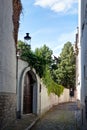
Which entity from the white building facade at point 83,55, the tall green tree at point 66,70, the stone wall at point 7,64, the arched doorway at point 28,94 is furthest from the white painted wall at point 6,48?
the tall green tree at point 66,70

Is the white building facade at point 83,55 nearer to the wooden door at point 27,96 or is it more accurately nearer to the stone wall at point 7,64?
the stone wall at point 7,64

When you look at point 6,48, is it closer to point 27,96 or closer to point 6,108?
point 6,108

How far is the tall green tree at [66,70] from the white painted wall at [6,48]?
43.1 metres

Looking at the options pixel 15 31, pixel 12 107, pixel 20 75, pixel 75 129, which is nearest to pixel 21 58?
pixel 20 75

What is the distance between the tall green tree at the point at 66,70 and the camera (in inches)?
2354

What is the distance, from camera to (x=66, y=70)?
201ft

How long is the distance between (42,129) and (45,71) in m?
8.48

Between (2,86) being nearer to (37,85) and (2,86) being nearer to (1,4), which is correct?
(1,4)

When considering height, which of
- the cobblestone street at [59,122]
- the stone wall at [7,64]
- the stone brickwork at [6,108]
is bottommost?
the cobblestone street at [59,122]

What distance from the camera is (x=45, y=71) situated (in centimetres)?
2356

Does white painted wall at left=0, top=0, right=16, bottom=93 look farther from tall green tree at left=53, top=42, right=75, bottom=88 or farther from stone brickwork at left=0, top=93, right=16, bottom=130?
tall green tree at left=53, top=42, right=75, bottom=88

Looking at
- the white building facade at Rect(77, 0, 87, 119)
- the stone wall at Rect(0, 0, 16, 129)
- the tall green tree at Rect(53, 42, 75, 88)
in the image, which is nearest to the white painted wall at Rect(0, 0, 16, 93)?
the stone wall at Rect(0, 0, 16, 129)

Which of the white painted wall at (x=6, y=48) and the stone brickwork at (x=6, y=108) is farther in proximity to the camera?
the white painted wall at (x=6, y=48)

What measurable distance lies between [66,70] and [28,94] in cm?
4013
